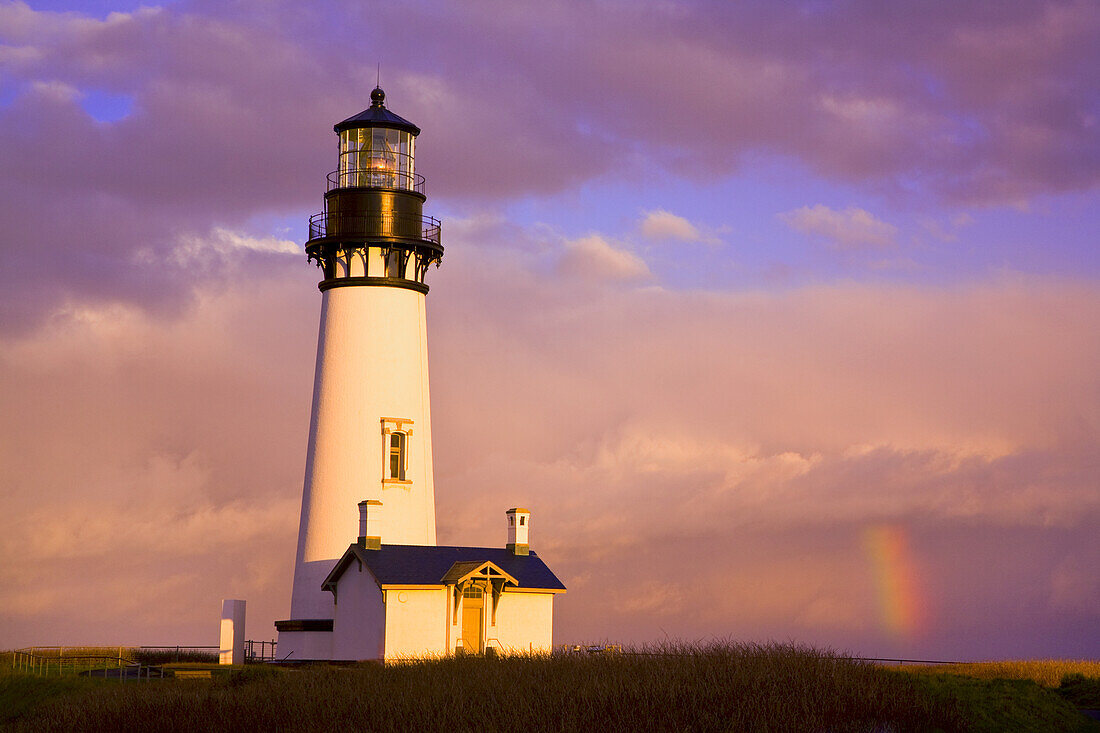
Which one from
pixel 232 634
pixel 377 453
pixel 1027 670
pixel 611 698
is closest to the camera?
pixel 611 698

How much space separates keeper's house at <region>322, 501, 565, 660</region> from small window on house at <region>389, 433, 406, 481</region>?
7.63ft

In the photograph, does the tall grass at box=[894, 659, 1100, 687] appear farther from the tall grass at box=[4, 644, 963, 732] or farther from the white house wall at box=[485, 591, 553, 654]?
the white house wall at box=[485, 591, 553, 654]

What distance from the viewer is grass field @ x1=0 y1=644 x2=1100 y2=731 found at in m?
28.3

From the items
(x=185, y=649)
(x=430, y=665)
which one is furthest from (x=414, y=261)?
(x=185, y=649)

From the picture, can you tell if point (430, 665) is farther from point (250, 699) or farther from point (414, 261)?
point (414, 261)

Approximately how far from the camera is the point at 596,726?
92.8 ft

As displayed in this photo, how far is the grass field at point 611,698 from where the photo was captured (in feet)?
92.9

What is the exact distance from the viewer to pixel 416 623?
41156 mm

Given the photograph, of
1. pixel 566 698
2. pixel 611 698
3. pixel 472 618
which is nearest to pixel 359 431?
pixel 472 618

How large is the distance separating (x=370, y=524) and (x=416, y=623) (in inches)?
142

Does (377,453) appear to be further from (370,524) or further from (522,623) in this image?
(522,623)

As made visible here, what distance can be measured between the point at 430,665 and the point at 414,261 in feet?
50.6

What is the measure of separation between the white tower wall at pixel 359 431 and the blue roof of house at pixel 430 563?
54.6 inches

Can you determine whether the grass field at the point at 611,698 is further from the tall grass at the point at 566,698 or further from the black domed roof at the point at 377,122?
the black domed roof at the point at 377,122
